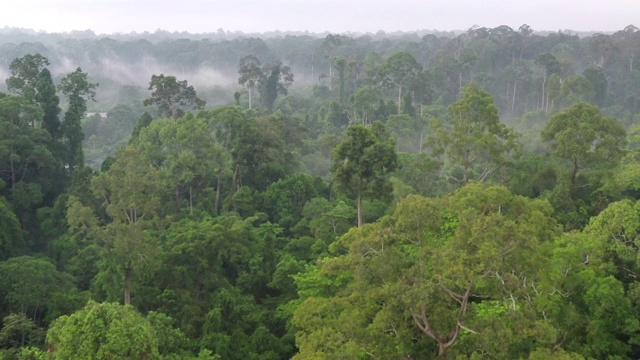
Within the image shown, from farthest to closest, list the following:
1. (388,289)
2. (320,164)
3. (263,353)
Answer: (320,164) → (263,353) → (388,289)

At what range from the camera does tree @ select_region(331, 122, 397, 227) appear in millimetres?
17688

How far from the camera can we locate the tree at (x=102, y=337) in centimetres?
882

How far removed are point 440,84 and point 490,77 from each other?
6010 mm

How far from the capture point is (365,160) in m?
17.6

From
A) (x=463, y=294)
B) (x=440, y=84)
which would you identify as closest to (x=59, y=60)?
(x=440, y=84)

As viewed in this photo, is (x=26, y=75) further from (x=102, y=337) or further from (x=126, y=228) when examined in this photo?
(x=102, y=337)

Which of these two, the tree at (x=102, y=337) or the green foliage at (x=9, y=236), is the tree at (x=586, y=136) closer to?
the tree at (x=102, y=337)

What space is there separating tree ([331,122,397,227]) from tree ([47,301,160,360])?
985 centimetres

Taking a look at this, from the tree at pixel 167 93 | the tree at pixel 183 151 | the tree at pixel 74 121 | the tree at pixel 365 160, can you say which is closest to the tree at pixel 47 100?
the tree at pixel 74 121

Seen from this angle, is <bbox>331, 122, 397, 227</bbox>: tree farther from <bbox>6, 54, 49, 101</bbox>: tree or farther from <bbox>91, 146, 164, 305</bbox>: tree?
<bbox>6, 54, 49, 101</bbox>: tree

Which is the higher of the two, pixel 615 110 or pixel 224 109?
pixel 224 109

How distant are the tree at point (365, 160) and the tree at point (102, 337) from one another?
985 cm

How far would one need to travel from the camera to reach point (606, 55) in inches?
2473

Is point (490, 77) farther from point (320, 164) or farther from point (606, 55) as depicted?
point (320, 164)
